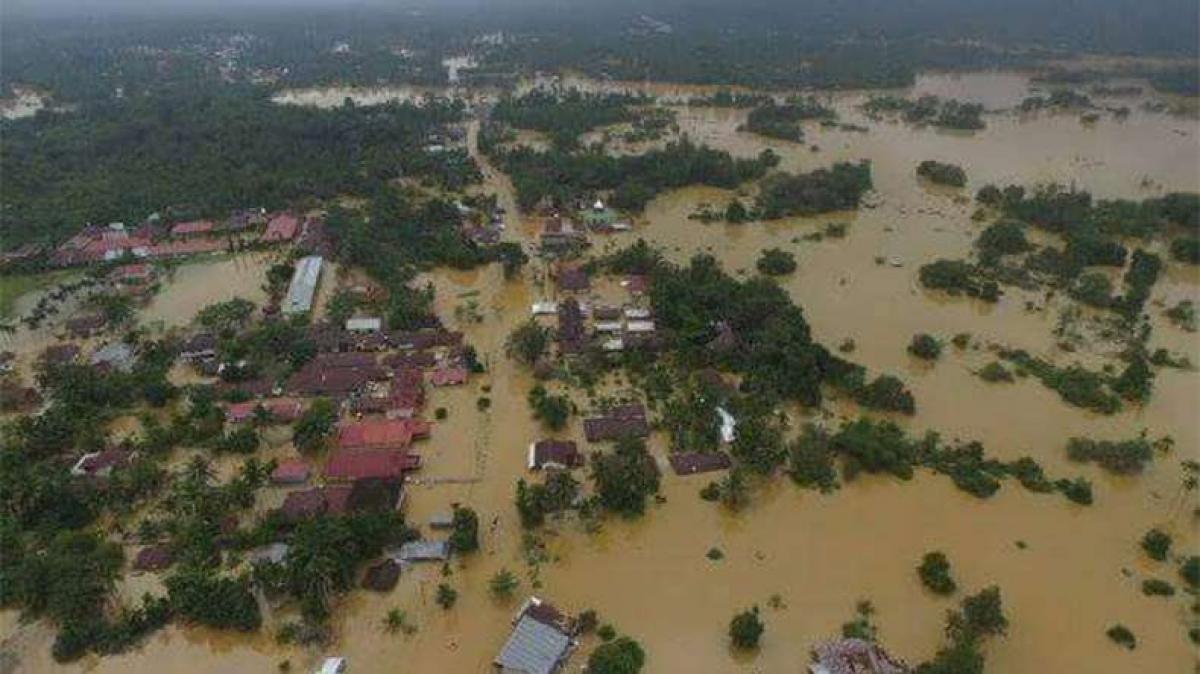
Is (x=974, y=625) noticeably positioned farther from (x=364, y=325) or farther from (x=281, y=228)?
(x=281, y=228)

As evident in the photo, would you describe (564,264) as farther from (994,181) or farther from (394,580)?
(994,181)

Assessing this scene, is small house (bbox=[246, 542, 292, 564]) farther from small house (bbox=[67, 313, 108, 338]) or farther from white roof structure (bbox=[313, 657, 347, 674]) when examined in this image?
small house (bbox=[67, 313, 108, 338])

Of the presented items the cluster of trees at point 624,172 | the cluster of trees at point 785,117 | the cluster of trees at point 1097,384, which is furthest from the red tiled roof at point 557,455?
the cluster of trees at point 785,117

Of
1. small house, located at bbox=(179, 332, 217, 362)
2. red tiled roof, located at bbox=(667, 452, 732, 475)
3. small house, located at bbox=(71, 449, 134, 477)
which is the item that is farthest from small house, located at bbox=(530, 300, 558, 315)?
small house, located at bbox=(71, 449, 134, 477)

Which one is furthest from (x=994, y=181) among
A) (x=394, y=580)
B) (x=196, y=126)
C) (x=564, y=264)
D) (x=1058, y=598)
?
(x=196, y=126)

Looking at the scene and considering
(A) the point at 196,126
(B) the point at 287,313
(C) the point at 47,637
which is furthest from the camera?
(A) the point at 196,126

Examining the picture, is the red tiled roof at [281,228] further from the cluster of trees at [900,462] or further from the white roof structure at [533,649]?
the white roof structure at [533,649]
